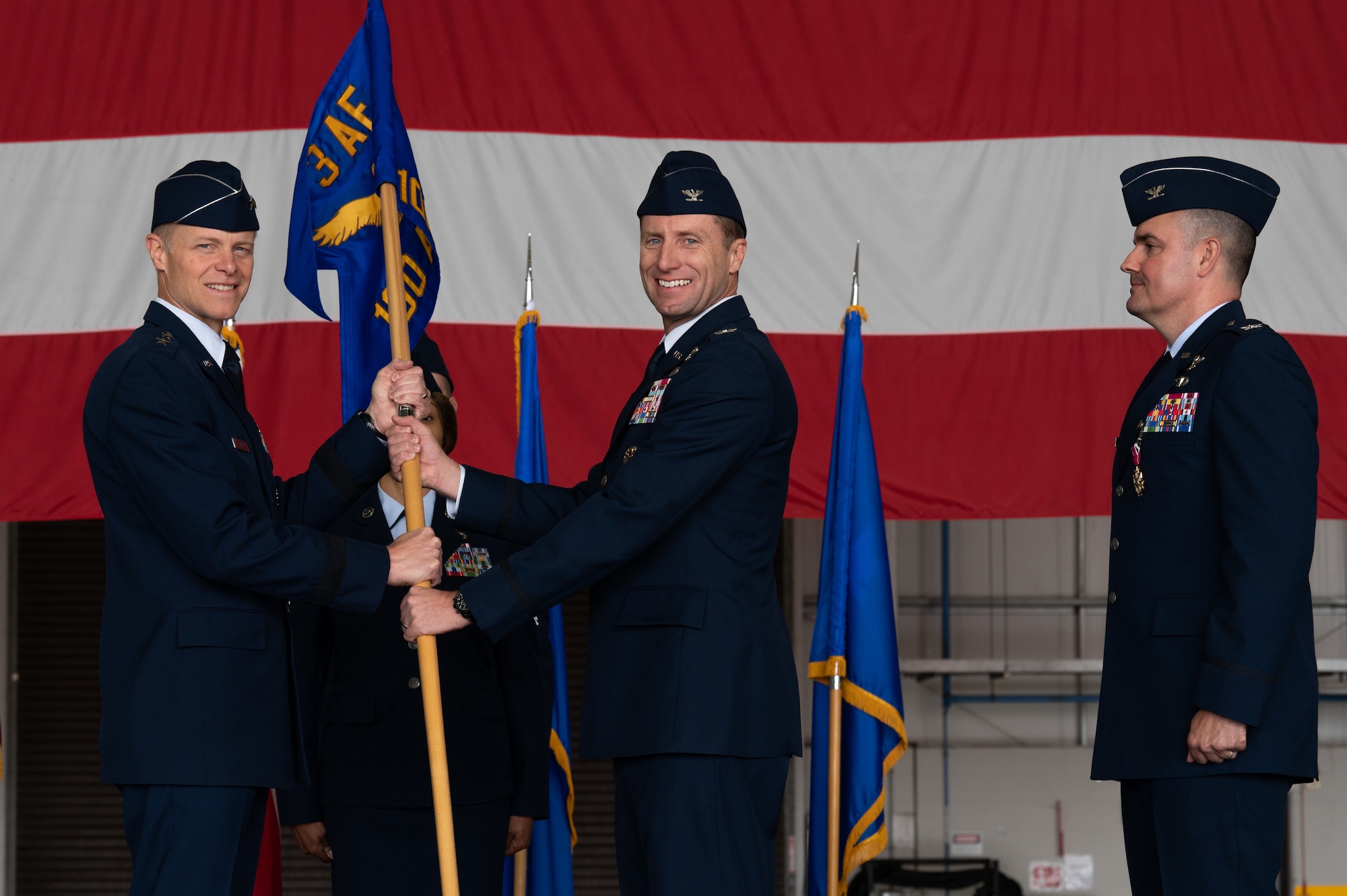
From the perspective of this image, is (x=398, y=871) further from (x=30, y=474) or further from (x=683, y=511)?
(x=30, y=474)

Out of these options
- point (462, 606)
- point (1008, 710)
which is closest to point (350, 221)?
point (462, 606)

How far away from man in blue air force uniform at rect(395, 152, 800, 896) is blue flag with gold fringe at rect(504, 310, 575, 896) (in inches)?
40.0

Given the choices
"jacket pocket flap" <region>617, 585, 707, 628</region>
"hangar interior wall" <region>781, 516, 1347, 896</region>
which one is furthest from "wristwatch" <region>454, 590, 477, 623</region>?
"hangar interior wall" <region>781, 516, 1347, 896</region>

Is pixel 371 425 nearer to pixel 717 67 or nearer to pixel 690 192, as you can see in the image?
pixel 690 192

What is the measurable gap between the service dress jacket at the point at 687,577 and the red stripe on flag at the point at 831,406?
4.75ft

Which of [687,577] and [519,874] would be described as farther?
[519,874]

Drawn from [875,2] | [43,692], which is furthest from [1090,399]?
[43,692]

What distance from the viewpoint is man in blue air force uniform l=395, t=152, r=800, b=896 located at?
7.70 feet

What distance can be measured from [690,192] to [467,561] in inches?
35.0

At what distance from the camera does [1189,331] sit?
97.0 inches

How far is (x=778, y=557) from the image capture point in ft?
22.4

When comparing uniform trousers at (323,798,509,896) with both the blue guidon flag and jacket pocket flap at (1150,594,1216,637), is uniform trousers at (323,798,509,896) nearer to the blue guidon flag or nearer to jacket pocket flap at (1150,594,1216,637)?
the blue guidon flag

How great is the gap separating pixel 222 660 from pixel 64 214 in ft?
7.45

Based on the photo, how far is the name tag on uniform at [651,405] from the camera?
2557 millimetres
